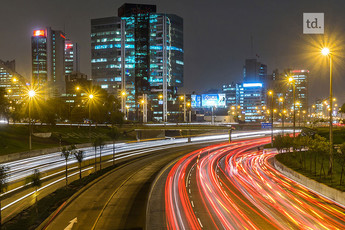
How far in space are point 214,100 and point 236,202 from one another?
87.9m

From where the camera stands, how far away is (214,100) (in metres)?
113

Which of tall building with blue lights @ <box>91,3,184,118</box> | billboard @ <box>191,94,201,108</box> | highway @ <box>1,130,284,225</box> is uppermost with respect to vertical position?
tall building with blue lights @ <box>91,3,184,118</box>

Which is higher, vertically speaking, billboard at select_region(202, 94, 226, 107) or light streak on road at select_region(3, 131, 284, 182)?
billboard at select_region(202, 94, 226, 107)

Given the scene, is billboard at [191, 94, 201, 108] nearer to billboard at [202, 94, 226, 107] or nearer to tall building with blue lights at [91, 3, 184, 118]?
billboard at [202, 94, 226, 107]

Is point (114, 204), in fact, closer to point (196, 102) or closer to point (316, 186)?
point (316, 186)

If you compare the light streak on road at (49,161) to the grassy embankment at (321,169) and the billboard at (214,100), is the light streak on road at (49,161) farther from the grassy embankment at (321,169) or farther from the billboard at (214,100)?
the billboard at (214,100)

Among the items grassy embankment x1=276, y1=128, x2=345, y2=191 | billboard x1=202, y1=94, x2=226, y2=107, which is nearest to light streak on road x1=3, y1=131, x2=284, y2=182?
grassy embankment x1=276, y1=128, x2=345, y2=191

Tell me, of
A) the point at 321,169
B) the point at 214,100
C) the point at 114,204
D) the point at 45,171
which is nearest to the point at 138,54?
the point at 214,100

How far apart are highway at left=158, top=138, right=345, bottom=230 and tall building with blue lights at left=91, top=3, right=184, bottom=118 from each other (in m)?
135

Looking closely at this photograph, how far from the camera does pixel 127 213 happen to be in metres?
23.5

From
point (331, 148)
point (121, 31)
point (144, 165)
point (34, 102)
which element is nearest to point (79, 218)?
point (331, 148)

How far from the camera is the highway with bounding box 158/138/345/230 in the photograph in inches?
808

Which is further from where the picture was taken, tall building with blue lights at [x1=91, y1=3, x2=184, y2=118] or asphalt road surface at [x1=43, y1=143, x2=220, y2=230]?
tall building with blue lights at [x1=91, y1=3, x2=184, y2=118]

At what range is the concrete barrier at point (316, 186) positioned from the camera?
25.4 meters
